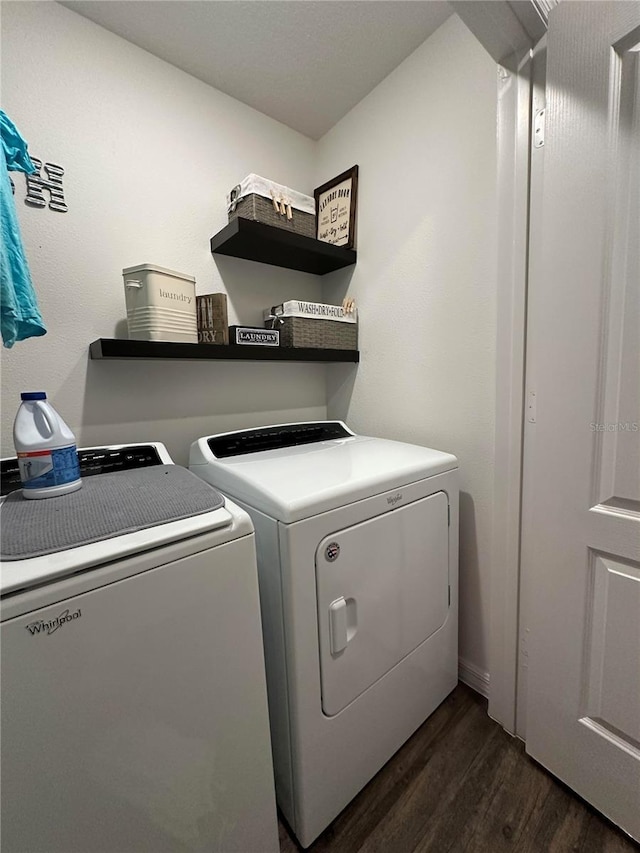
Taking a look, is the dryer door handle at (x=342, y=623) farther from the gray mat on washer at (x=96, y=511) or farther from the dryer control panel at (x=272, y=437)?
the dryer control panel at (x=272, y=437)

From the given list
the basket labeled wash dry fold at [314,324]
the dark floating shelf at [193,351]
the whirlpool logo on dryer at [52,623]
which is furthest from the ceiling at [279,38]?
the whirlpool logo on dryer at [52,623]

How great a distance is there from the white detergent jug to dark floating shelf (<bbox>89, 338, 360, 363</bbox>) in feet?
1.13

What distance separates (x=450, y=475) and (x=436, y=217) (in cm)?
103

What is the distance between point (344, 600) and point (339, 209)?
5.82 ft

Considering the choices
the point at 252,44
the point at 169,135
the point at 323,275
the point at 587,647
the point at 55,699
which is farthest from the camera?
the point at 323,275

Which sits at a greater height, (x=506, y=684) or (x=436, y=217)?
(x=436, y=217)

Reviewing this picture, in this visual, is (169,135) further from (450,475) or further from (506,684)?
(506,684)

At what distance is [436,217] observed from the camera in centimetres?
142

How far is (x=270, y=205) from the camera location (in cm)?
146

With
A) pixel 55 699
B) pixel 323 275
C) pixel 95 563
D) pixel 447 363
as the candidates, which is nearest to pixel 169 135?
pixel 323 275

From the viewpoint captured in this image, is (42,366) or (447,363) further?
(447,363)

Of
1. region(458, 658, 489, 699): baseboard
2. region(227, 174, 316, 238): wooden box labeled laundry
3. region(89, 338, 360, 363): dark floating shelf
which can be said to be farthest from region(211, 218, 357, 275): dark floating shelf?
region(458, 658, 489, 699): baseboard

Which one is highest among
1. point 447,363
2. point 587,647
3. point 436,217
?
point 436,217

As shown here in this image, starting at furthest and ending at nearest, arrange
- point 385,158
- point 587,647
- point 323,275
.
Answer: point 323,275
point 385,158
point 587,647
